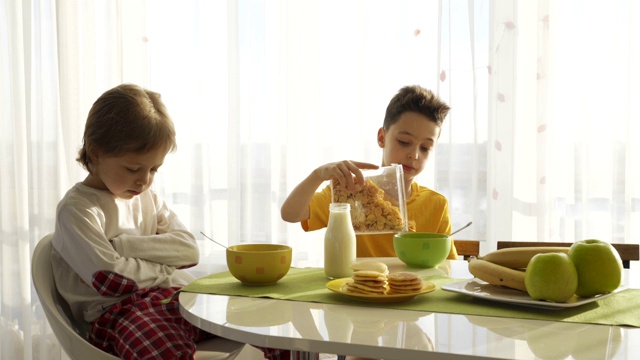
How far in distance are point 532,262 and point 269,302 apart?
40cm

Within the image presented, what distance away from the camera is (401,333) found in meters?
0.88

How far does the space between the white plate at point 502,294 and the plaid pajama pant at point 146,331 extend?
0.39 metres

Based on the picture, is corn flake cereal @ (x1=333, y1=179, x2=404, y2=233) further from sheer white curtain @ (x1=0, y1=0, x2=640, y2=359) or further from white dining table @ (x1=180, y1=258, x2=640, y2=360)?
sheer white curtain @ (x1=0, y1=0, x2=640, y2=359)

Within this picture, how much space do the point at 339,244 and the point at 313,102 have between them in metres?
1.41

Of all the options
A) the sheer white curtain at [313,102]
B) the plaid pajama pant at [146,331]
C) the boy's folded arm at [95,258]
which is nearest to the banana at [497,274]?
the plaid pajama pant at [146,331]

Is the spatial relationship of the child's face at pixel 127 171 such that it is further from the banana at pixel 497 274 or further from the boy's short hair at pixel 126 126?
the banana at pixel 497 274

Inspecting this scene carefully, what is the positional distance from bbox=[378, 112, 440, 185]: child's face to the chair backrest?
0.86m

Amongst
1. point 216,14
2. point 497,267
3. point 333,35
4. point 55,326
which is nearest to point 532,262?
point 497,267

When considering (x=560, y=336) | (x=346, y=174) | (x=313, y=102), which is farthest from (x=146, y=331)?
(x=313, y=102)

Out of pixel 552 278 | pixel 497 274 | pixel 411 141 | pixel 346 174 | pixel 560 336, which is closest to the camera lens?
pixel 560 336

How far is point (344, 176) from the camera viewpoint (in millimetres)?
1398

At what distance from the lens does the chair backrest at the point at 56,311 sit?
1241 mm

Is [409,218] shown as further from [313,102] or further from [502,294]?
[313,102]

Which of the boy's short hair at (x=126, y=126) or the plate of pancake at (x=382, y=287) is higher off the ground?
the boy's short hair at (x=126, y=126)
